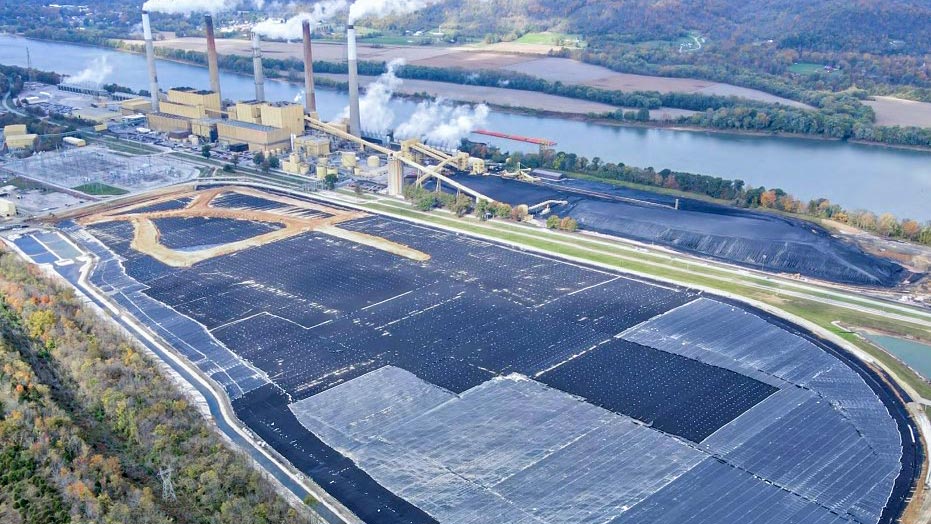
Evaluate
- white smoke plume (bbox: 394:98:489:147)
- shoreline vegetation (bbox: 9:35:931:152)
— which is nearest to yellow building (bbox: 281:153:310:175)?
white smoke plume (bbox: 394:98:489:147)

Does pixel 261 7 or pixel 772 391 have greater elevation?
pixel 261 7

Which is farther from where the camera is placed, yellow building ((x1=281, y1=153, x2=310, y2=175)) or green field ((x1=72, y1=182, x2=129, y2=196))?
yellow building ((x1=281, y1=153, x2=310, y2=175))

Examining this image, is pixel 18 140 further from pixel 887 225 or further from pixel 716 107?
pixel 887 225

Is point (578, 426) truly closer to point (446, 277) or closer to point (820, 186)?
point (446, 277)

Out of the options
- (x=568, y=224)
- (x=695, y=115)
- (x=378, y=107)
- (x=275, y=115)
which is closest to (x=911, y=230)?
(x=568, y=224)

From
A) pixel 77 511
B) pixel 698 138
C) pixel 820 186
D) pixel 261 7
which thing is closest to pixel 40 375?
pixel 77 511

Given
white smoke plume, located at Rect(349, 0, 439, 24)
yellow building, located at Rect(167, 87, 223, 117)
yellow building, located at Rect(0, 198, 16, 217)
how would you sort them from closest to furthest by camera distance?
yellow building, located at Rect(0, 198, 16, 217) → white smoke plume, located at Rect(349, 0, 439, 24) → yellow building, located at Rect(167, 87, 223, 117)

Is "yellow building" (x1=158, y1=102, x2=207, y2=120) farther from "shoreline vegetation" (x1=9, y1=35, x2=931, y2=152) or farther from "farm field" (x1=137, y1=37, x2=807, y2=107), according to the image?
"farm field" (x1=137, y1=37, x2=807, y2=107)
